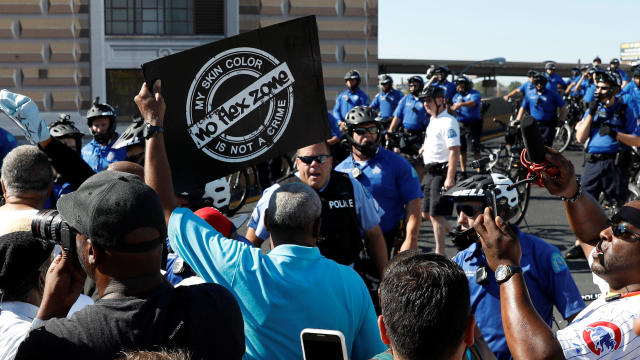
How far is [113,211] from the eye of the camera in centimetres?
236

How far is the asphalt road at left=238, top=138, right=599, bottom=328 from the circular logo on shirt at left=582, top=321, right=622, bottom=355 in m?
4.43

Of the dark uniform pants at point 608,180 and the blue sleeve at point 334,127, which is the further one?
the blue sleeve at point 334,127

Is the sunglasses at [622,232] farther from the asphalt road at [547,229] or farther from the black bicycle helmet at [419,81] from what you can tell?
the black bicycle helmet at [419,81]

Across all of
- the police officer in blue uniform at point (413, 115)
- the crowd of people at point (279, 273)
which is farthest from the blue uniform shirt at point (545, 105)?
the crowd of people at point (279, 273)

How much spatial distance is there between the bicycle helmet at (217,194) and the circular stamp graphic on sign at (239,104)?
47 centimetres

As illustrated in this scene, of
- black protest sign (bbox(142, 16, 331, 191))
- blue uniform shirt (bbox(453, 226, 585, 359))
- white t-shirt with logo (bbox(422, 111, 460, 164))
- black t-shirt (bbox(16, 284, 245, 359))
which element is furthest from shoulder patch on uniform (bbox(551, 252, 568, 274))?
white t-shirt with logo (bbox(422, 111, 460, 164))

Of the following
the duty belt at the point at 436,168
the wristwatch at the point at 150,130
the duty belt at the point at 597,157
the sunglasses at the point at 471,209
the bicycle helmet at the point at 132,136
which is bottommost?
the duty belt at the point at 436,168

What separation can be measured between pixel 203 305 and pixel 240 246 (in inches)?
34.0

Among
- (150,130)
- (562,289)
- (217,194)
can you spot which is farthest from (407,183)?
(150,130)

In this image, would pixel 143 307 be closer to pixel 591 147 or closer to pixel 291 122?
pixel 291 122

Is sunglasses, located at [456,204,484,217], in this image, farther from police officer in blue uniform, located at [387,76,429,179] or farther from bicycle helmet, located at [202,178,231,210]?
police officer in blue uniform, located at [387,76,429,179]

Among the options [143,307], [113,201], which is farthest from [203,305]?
[113,201]

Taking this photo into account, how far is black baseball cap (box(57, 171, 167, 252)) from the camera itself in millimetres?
2359

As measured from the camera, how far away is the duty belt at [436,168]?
9.06 metres
